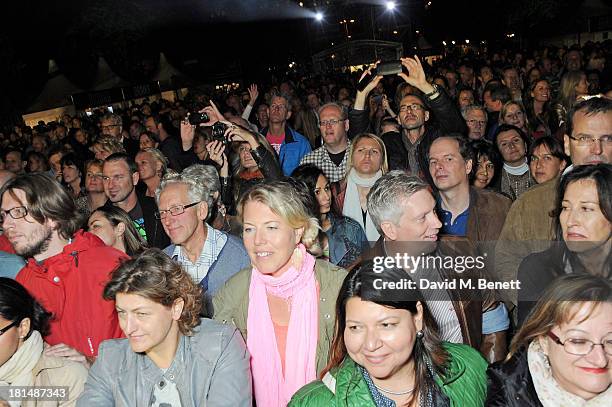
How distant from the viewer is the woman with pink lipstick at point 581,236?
7.52 ft

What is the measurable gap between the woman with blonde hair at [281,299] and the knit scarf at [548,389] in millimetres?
1044

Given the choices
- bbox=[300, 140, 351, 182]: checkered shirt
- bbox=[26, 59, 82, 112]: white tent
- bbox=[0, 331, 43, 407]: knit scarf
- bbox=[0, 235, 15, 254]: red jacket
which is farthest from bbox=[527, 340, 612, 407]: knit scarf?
bbox=[26, 59, 82, 112]: white tent

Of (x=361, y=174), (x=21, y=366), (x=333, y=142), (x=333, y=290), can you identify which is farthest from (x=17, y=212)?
(x=333, y=142)

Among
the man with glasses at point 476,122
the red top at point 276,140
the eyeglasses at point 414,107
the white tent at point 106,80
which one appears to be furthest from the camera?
the white tent at point 106,80

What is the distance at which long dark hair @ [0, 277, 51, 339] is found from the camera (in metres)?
2.43

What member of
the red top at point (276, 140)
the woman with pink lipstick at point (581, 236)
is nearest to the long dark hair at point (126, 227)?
the woman with pink lipstick at point (581, 236)

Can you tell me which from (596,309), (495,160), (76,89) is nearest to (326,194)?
(495,160)

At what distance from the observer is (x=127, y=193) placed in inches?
190

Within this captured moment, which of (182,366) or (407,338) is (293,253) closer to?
(182,366)

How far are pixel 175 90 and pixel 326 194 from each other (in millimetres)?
20441

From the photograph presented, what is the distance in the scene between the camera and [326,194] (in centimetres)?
391

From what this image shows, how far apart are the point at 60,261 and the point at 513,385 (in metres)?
2.33

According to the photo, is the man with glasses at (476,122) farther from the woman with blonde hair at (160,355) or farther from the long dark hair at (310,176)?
the woman with blonde hair at (160,355)

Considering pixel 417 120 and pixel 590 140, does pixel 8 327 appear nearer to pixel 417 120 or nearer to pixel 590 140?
pixel 590 140
